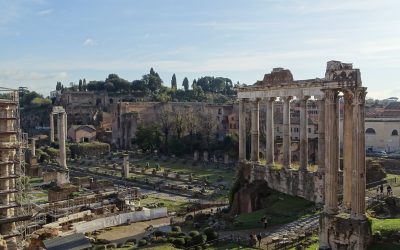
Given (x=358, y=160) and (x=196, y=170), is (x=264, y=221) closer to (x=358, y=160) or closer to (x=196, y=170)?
(x=358, y=160)

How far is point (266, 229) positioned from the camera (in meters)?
24.3

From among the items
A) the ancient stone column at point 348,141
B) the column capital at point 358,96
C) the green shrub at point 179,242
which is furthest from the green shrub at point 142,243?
the column capital at point 358,96

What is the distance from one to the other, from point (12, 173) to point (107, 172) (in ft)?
89.0

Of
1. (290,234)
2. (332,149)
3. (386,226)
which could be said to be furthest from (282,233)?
(332,149)

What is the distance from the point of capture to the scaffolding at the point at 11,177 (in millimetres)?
26188

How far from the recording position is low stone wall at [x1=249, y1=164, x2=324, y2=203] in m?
26.0

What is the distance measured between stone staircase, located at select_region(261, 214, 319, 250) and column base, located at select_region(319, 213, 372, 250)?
2484 mm

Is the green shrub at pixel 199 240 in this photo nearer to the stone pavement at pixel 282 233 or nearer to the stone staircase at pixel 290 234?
the stone pavement at pixel 282 233

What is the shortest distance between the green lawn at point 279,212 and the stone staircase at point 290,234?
0.93 metres

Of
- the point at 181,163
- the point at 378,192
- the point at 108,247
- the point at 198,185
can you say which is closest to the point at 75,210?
the point at 108,247

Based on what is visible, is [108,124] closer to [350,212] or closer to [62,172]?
Answer: [62,172]

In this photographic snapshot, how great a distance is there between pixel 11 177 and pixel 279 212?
1524cm

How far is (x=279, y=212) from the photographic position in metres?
26.2

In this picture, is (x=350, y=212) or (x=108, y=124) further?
(x=108, y=124)
